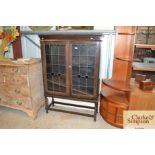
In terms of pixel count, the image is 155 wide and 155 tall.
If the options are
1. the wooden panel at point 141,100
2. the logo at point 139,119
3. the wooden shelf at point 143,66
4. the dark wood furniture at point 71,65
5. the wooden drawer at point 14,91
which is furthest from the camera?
the wooden drawer at point 14,91

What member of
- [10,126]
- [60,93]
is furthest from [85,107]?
[10,126]

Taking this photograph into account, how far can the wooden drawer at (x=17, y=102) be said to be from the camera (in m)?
2.64

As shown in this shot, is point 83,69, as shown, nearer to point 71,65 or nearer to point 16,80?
point 71,65

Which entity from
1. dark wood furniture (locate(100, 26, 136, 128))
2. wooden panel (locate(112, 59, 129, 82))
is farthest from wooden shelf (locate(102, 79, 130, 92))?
wooden panel (locate(112, 59, 129, 82))

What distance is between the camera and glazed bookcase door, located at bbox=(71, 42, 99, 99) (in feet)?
7.54

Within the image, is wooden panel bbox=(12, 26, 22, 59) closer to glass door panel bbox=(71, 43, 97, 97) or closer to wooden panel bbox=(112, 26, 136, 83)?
glass door panel bbox=(71, 43, 97, 97)

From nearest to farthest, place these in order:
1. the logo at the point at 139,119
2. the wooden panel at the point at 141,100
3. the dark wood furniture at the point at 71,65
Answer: the logo at the point at 139,119
the wooden panel at the point at 141,100
the dark wood furniture at the point at 71,65

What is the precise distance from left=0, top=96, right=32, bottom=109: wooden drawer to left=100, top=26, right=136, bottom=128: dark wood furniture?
1329 mm

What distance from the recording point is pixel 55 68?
2.57 meters

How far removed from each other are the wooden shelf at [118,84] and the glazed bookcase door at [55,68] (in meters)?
0.73

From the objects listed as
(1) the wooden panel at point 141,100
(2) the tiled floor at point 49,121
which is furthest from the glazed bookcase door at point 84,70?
(1) the wooden panel at point 141,100

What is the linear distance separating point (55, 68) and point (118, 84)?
112 cm

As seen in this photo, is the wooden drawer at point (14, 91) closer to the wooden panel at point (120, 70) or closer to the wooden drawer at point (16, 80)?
the wooden drawer at point (16, 80)

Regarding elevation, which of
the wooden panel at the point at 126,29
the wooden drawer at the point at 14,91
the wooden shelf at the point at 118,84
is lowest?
the wooden drawer at the point at 14,91
